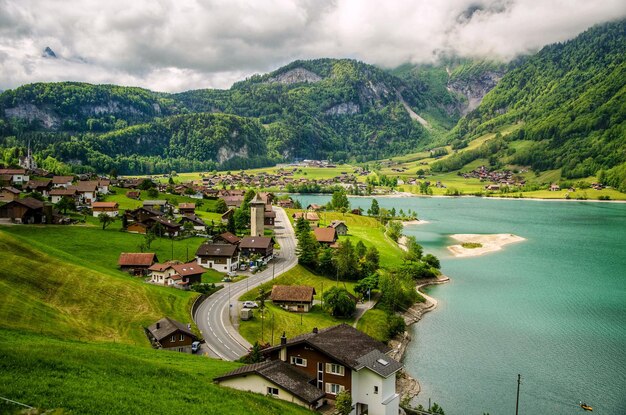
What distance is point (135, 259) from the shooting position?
51.9 m

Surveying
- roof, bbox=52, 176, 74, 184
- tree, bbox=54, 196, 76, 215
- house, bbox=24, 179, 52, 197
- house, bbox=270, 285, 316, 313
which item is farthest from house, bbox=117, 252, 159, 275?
roof, bbox=52, 176, 74, 184

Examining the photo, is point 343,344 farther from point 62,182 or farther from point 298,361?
point 62,182

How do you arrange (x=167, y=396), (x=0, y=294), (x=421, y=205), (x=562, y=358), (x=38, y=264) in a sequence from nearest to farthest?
(x=167, y=396), (x=0, y=294), (x=38, y=264), (x=562, y=358), (x=421, y=205)

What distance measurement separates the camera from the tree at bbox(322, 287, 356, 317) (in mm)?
48094

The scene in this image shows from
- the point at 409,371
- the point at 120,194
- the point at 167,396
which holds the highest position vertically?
the point at 120,194

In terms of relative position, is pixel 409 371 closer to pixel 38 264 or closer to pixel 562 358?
pixel 562 358

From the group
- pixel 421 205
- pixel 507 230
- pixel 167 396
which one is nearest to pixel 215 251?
pixel 167 396

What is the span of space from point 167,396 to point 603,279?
65.8 meters

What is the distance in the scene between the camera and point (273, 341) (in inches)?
1542

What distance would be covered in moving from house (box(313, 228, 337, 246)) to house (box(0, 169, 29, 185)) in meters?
50.7

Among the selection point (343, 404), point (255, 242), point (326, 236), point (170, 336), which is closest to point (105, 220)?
point (255, 242)

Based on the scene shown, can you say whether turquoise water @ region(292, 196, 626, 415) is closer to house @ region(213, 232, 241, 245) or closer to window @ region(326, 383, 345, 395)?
window @ region(326, 383, 345, 395)

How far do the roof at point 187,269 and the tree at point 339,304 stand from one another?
42.3 feet

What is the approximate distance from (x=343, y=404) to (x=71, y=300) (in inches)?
829
